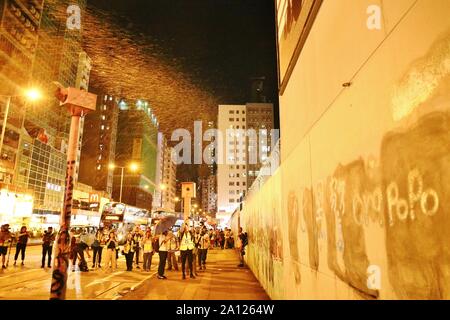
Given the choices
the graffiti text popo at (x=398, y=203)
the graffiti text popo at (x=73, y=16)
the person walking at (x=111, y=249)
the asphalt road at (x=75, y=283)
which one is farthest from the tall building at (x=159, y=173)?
the graffiti text popo at (x=398, y=203)

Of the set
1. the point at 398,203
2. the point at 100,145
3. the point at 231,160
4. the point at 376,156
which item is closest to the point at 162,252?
the point at 376,156

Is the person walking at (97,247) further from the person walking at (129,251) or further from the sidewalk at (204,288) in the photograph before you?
the sidewalk at (204,288)

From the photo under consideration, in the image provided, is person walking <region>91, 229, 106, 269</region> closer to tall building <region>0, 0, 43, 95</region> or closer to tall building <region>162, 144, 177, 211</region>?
tall building <region>0, 0, 43, 95</region>

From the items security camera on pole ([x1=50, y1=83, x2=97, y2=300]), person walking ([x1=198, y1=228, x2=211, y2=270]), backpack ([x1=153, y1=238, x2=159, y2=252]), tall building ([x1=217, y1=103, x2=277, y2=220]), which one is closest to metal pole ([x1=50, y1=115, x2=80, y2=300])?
security camera on pole ([x1=50, y1=83, x2=97, y2=300])

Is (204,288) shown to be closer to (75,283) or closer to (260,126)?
(75,283)

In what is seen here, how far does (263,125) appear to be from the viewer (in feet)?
409

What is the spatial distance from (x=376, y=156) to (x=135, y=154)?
392 ft

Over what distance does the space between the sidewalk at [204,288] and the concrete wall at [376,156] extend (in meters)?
4.32

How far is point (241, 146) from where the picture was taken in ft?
405

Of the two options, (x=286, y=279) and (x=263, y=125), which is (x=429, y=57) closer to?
(x=286, y=279)

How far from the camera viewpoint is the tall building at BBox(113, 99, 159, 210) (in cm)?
11175

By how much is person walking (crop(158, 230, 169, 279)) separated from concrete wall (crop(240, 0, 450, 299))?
25.5ft

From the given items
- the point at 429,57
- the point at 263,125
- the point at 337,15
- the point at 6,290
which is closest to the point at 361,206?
the point at 429,57
